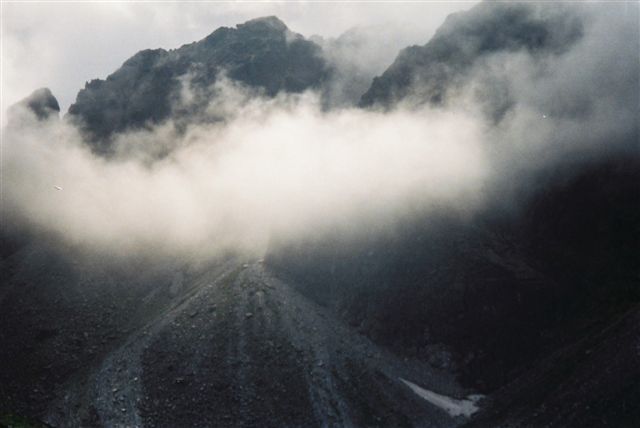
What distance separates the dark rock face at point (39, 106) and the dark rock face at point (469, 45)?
322ft

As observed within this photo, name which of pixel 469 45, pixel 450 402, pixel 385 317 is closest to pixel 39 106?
pixel 469 45

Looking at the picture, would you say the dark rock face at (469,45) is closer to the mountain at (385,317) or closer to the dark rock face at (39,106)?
the mountain at (385,317)

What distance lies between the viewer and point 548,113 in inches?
5832

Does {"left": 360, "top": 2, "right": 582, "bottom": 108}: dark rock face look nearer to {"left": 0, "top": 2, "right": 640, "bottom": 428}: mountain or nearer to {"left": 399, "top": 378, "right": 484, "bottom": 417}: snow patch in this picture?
{"left": 0, "top": 2, "right": 640, "bottom": 428}: mountain

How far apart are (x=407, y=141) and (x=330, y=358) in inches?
3201

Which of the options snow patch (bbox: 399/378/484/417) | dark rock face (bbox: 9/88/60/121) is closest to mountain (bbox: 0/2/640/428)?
snow patch (bbox: 399/378/484/417)

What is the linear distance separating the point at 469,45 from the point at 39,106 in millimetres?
128303

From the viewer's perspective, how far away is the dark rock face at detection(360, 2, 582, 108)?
541 ft

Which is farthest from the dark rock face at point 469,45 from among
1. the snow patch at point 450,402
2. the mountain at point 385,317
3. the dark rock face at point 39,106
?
the dark rock face at point 39,106

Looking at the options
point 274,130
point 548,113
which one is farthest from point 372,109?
point 548,113

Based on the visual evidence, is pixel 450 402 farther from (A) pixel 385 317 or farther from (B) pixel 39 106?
(B) pixel 39 106

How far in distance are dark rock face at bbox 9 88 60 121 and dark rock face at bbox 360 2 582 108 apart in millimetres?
98268

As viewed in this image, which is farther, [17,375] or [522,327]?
[522,327]

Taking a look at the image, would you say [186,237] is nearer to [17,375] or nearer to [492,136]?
[17,375]
